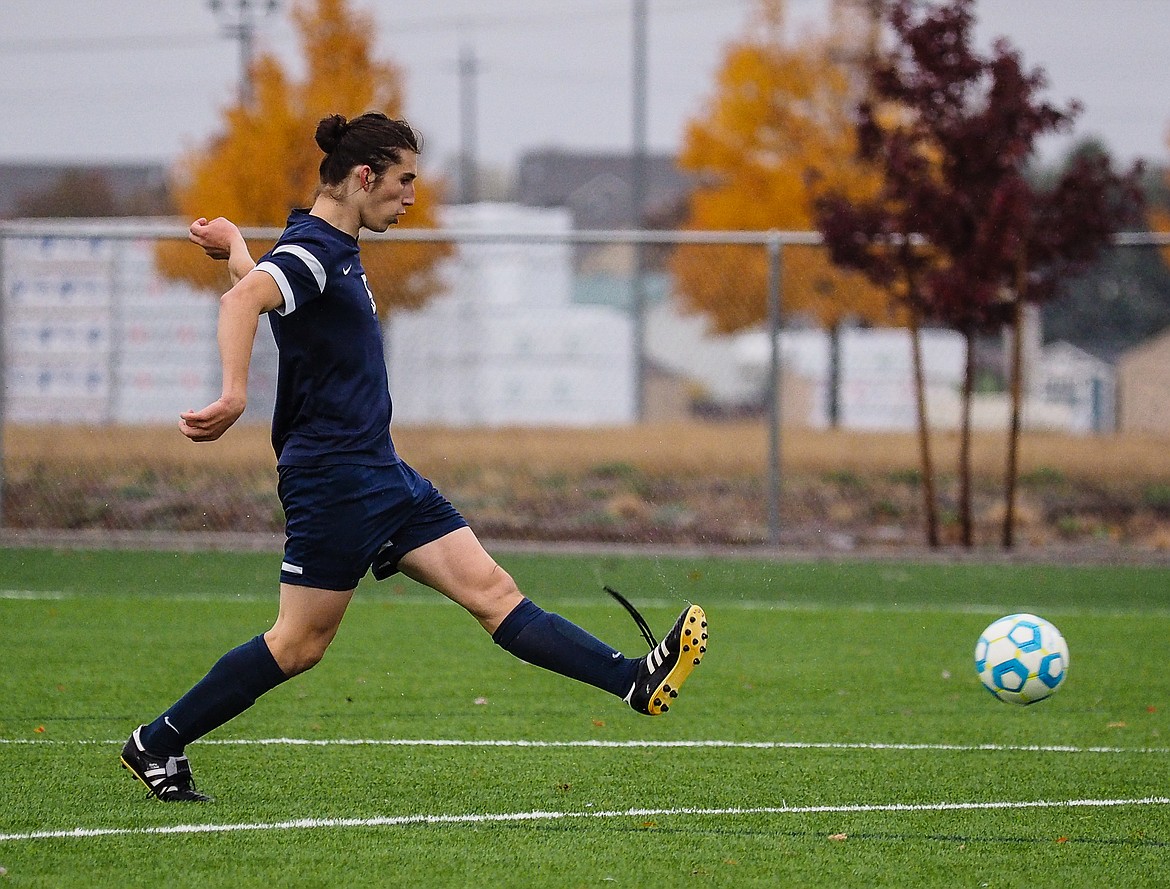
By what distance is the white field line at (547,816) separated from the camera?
4.43 metres

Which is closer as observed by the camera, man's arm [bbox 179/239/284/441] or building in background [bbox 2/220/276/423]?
man's arm [bbox 179/239/284/441]

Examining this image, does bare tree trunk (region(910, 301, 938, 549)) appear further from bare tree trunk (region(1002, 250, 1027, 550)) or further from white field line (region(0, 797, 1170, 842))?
white field line (region(0, 797, 1170, 842))

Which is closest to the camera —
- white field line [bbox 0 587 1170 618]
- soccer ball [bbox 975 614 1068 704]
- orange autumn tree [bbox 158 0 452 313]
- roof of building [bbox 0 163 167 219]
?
soccer ball [bbox 975 614 1068 704]

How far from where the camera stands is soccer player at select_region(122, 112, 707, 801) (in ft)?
14.9

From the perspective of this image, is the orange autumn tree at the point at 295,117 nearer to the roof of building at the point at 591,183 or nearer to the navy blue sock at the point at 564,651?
the navy blue sock at the point at 564,651

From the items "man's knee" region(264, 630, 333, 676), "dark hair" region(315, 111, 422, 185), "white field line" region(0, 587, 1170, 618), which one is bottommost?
"white field line" region(0, 587, 1170, 618)

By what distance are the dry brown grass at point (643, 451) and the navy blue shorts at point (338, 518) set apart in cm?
874

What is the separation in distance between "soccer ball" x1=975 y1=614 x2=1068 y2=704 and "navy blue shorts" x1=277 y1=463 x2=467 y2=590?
Answer: 242 cm

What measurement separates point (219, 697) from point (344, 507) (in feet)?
2.32

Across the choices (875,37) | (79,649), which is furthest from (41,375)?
(875,37)

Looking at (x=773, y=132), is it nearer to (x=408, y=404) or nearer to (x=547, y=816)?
(x=408, y=404)

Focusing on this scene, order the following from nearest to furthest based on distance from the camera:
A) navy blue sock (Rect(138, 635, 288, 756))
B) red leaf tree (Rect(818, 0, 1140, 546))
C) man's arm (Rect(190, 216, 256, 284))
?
navy blue sock (Rect(138, 635, 288, 756))
man's arm (Rect(190, 216, 256, 284))
red leaf tree (Rect(818, 0, 1140, 546))

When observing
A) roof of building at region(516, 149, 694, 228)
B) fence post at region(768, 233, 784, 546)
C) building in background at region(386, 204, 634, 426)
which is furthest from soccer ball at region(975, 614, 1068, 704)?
roof of building at region(516, 149, 694, 228)

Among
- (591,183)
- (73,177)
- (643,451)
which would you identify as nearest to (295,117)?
(643,451)
